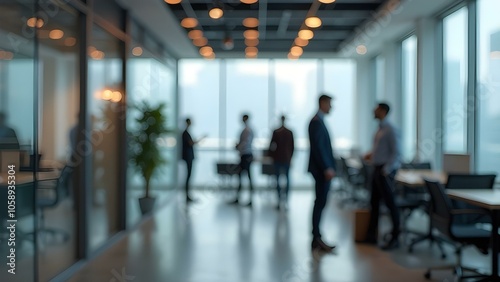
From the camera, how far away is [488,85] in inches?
266

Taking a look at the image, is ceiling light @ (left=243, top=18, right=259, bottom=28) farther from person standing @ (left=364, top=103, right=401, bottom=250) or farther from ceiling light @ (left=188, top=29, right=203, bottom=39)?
person standing @ (left=364, top=103, right=401, bottom=250)

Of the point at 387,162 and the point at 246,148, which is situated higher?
the point at 246,148

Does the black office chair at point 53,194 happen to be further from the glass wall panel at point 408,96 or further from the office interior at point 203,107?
the glass wall panel at point 408,96

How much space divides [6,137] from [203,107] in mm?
9593

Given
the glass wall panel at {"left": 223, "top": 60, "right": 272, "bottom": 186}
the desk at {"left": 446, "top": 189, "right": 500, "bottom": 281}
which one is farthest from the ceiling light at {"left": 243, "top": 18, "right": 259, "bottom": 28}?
the desk at {"left": 446, "top": 189, "right": 500, "bottom": 281}

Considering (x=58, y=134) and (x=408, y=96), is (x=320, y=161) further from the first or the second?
(x=408, y=96)

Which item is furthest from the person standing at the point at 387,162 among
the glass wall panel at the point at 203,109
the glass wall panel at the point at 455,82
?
the glass wall panel at the point at 203,109

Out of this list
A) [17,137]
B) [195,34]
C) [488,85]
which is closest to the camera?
[17,137]

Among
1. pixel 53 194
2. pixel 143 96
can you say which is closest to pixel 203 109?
pixel 143 96

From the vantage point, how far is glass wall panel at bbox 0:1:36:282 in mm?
3674

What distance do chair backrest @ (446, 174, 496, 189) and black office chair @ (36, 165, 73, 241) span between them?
3.79m

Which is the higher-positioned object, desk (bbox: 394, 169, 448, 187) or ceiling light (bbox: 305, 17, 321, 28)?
ceiling light (bbox: 305, 17, 321, 28)

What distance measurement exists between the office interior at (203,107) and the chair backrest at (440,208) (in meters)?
0.58

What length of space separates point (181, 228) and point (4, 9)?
4579 millimetres
